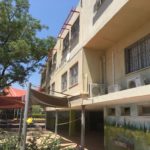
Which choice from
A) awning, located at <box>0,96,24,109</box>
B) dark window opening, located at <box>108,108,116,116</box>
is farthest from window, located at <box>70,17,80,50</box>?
awning, located at <box>0,96,24,109</box>

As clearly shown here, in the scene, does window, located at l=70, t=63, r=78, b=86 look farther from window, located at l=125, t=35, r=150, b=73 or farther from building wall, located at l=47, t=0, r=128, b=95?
window, located at l=125, t=35, r=150, b=73

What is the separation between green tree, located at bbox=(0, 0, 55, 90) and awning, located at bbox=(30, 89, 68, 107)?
47.5 ft

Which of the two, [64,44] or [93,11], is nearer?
[93,11]

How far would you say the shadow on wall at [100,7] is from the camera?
1073 cm

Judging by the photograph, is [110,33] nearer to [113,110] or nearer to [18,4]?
[113,110]

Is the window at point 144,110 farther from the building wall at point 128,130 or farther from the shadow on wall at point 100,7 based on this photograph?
the shadow on wall at point 100,7

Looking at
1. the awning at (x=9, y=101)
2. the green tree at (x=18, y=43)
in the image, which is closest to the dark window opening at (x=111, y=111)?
the awning at (x=9, y=101)

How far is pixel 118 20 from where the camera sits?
9672 mm

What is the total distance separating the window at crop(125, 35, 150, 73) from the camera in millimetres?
9492

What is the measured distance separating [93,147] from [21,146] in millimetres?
7619

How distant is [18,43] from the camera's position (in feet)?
82.3

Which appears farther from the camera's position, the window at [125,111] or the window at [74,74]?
the window at [74,74]

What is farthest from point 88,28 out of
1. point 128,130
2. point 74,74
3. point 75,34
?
point 128,130

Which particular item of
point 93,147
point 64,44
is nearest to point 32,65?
point 64,44
